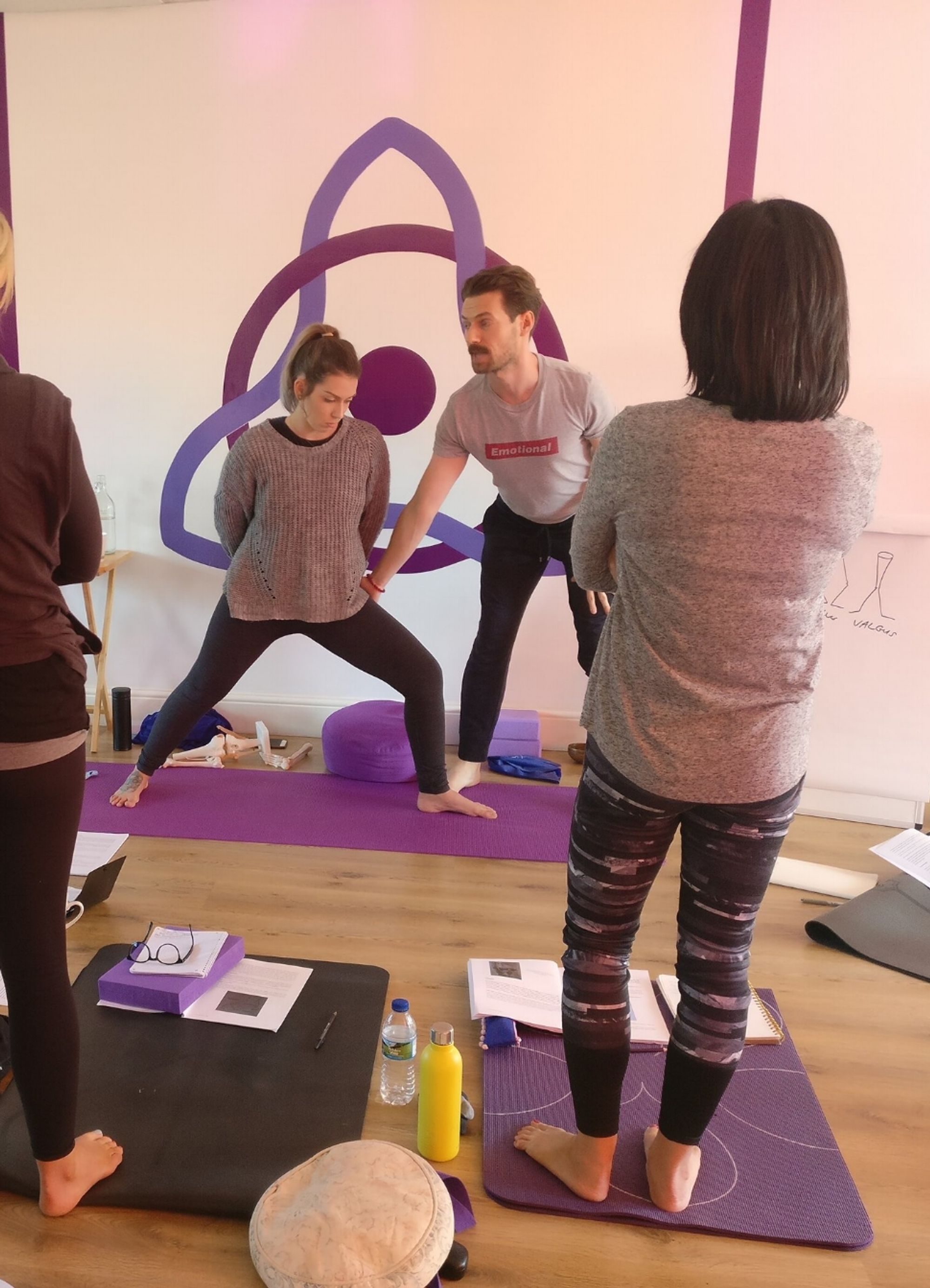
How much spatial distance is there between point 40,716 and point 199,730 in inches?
93.3

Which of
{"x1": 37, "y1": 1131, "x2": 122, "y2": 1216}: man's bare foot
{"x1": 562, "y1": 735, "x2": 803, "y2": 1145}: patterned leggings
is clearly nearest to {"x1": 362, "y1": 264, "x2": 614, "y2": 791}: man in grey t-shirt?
{"x1": 562, "y1": 735, "x2": 803, "y2": 1145}: patterned leggings

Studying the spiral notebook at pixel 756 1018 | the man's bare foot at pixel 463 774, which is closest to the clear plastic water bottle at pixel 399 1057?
the spiral notebook at pixel 756 1018

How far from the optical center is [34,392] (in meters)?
1.05

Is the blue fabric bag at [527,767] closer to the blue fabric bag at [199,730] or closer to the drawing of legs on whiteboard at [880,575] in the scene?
the blue fabric bag at [199,730]

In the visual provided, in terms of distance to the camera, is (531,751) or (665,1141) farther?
(531,751)

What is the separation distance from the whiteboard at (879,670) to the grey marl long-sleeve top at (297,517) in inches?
60.6

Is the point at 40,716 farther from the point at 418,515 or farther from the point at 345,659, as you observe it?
the point at 418,515

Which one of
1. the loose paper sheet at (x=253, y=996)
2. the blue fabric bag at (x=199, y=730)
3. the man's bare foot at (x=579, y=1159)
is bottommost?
the blue fabric bag at (x=199, y=730)

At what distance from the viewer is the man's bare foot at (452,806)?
286cm

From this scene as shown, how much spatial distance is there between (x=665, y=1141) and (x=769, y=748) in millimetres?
665

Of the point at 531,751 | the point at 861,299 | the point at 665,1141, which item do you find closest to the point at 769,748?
the point at 665,1141

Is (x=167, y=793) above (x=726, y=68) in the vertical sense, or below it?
below

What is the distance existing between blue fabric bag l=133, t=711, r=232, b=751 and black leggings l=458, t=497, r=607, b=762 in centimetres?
103

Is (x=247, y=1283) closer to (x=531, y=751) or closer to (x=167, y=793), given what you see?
(x=167, y=793)
